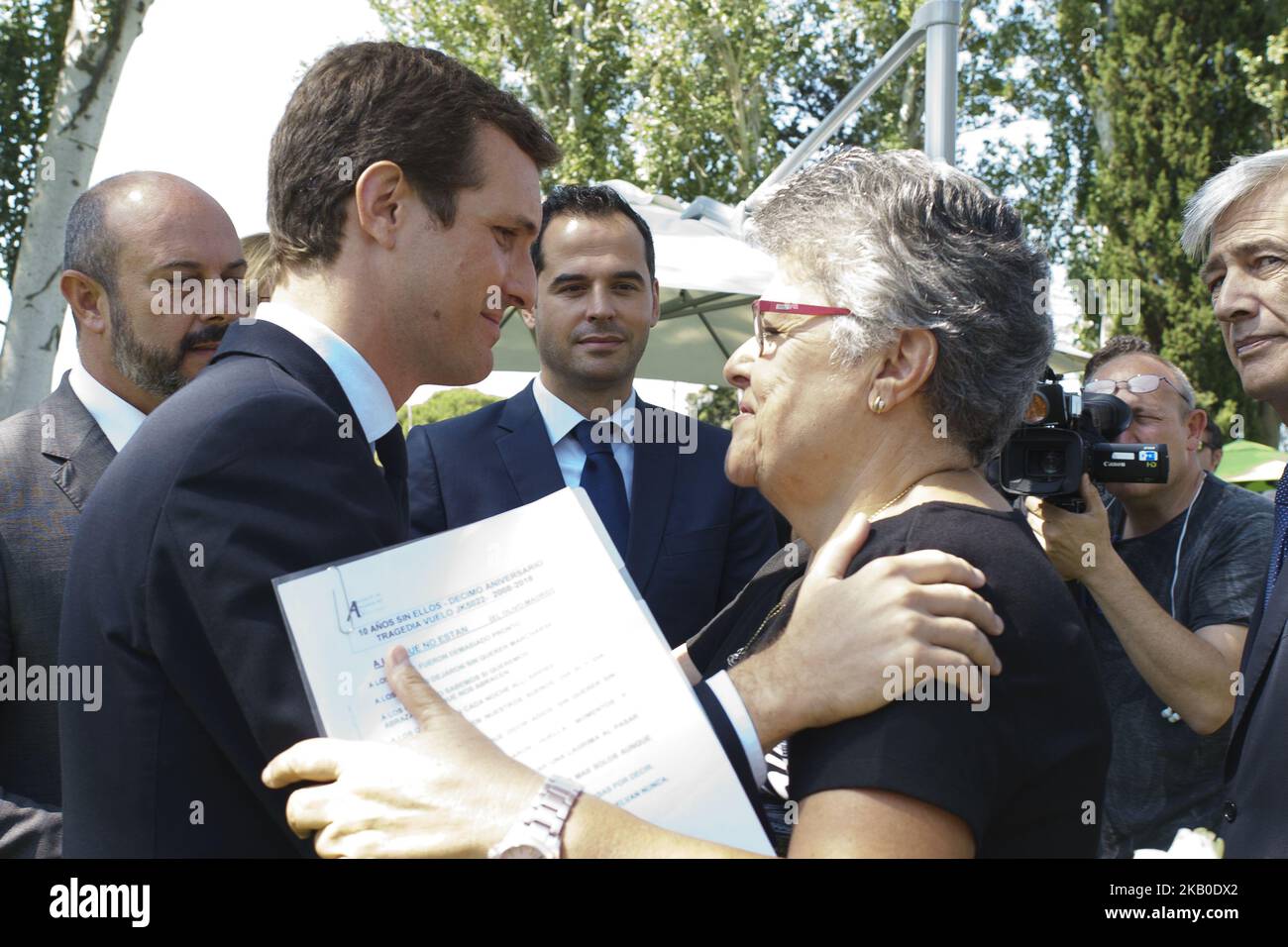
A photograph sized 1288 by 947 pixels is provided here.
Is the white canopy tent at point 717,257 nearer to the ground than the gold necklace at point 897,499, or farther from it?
farther from it

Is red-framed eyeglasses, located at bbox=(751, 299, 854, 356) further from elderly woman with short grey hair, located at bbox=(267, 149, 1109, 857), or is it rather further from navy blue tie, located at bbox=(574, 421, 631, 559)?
navy blue tie, located at bbox=(574, 421, 631, 559)

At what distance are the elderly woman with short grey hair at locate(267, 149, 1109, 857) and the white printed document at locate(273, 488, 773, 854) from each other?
4cm

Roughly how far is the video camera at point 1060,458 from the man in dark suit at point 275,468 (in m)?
1.71

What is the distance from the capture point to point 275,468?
4.77 ft

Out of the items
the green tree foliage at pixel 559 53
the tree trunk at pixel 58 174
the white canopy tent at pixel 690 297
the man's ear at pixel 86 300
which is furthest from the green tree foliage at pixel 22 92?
the green tree foliage at pixel 559 53

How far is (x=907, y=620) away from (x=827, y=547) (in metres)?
0.24

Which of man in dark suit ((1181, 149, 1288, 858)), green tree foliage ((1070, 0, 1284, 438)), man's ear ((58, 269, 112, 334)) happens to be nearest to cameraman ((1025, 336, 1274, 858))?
man in dark suit ((1181, 149, 1288, 858))

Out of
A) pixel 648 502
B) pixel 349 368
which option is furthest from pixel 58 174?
pixel 349 368

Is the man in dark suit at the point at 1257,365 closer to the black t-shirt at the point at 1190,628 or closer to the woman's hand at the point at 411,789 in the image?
the black t-shirt at the point at 1190,628

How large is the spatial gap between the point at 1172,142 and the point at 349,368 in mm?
19137

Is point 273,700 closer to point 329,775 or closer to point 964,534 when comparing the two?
point 329,775

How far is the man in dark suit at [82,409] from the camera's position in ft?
7.81
